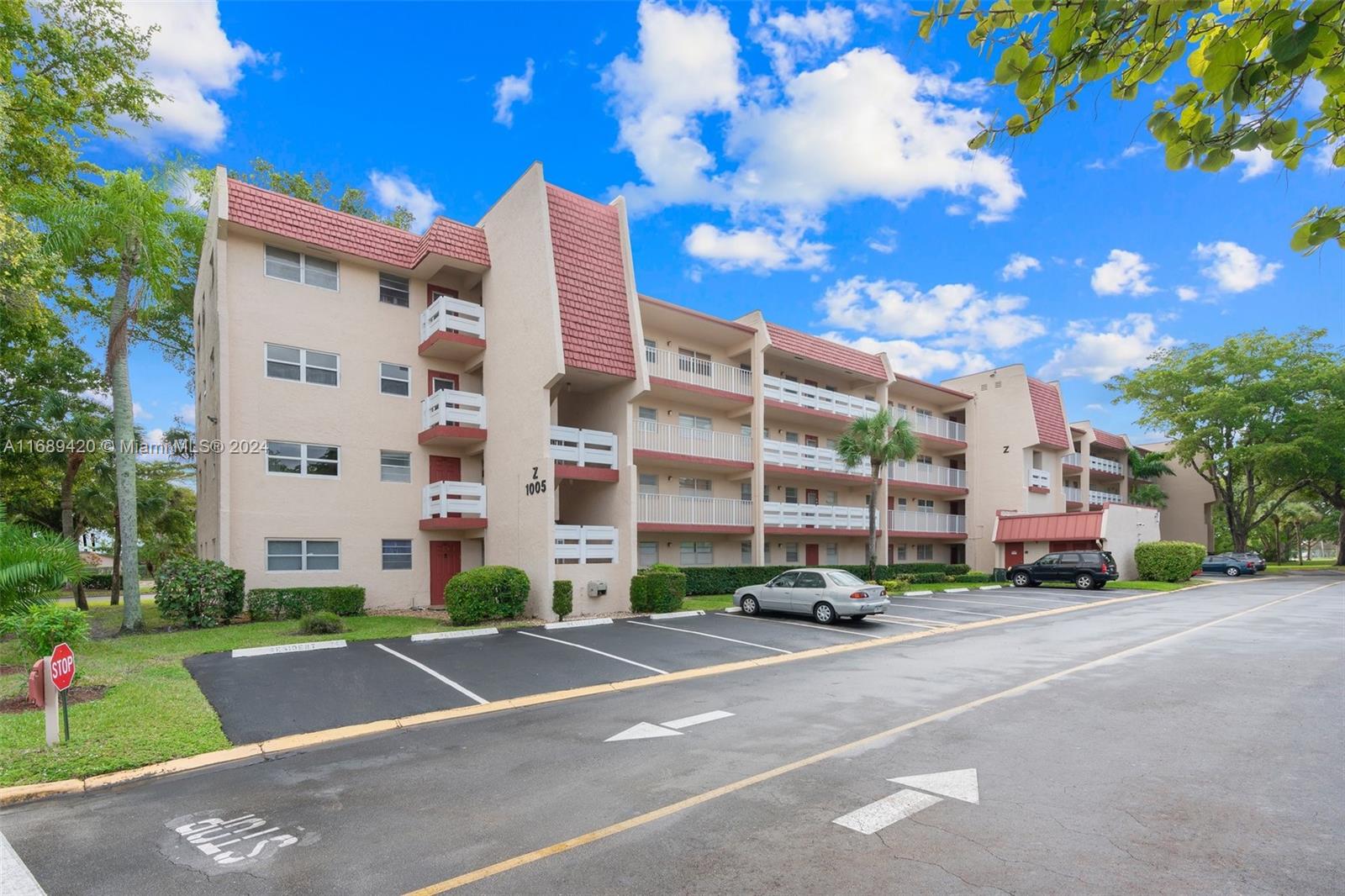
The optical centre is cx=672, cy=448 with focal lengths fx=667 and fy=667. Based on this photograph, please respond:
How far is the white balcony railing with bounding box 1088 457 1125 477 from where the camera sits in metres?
46.8

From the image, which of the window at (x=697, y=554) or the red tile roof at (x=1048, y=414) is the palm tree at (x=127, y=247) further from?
the red tile roof at (x=1048, y=414)

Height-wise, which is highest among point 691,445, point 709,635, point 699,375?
point 699,375

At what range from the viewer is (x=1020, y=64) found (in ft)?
11.1

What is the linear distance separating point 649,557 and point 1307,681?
18582 millimetres

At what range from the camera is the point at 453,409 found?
21109 mm

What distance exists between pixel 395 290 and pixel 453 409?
4.79m

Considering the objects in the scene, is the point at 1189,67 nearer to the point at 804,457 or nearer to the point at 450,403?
the point at 450,403

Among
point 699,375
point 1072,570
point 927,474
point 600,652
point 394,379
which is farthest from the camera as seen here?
point 927,474

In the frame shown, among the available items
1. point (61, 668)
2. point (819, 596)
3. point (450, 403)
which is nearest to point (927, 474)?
point (819, 596)

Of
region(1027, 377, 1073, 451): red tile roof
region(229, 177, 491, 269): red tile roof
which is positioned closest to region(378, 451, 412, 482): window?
region(229, 177, 491, 269): red tile roof

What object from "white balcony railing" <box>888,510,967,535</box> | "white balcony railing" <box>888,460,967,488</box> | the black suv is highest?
"white balcony railing" <box>888,460,967,488</box>

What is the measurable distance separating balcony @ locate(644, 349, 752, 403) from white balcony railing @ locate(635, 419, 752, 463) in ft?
4.94

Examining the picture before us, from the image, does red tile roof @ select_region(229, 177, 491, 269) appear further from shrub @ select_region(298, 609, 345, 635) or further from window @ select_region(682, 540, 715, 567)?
window @ select_region(682, 540, 715, 567)

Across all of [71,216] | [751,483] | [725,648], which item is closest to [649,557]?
[751,483]
